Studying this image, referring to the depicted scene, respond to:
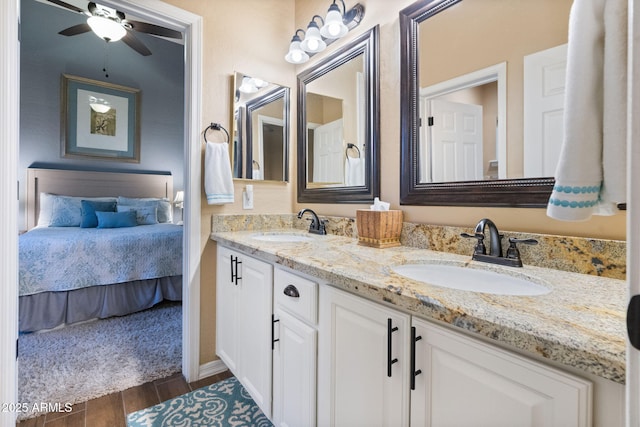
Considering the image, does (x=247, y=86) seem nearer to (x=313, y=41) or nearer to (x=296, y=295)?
(x=313, y=41)

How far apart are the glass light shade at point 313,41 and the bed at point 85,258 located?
2171 mm

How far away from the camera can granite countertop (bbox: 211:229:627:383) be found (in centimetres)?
45

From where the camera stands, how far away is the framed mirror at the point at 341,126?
1.63m

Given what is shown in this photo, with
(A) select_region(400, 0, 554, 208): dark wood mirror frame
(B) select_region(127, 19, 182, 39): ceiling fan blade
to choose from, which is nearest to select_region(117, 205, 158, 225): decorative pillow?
(B) select_region(127, 19, 182, 39): ceiling fan blade

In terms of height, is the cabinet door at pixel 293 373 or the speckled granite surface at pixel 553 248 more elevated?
the speckled granite surface at pixel 553 248

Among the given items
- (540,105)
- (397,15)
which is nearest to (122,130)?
(397,15)

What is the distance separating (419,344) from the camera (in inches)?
27.5

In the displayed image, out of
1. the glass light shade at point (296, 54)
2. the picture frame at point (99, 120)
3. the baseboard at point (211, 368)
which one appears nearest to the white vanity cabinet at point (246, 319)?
the baseboard at point (211, 368)

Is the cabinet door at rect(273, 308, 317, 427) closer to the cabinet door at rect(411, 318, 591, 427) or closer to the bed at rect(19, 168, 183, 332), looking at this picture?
the cabinet door at rect(411, 318, 591, 427)

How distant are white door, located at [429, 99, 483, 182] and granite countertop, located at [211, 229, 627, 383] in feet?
1.25

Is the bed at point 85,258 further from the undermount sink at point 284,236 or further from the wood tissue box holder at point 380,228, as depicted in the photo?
the wood tissue box holder at point 380,228

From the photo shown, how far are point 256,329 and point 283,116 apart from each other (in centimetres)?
148

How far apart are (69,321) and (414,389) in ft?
9.68

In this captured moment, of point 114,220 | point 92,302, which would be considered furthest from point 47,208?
point 92,302
